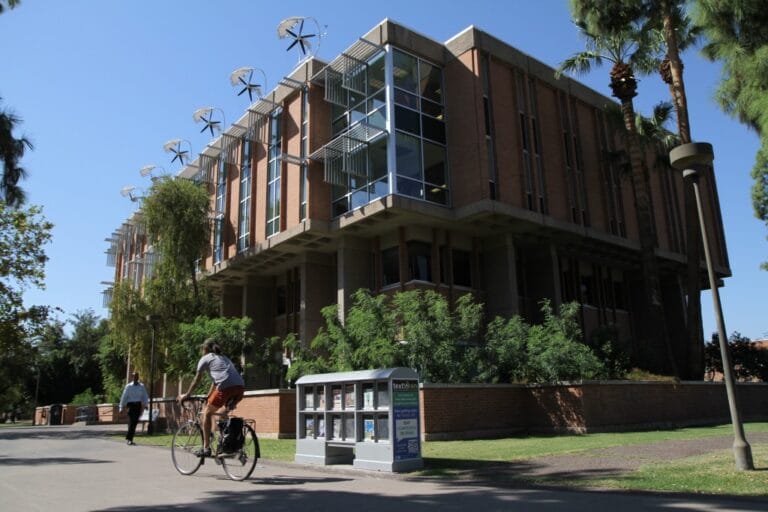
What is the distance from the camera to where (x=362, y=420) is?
1073cm

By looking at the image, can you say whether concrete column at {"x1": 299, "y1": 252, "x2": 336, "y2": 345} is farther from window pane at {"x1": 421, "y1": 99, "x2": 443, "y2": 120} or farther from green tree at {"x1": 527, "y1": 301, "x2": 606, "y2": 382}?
green tree at {"x1": 527, "y1": 301, "x2": 606, "y2": 382}

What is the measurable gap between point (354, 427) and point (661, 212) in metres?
30.7

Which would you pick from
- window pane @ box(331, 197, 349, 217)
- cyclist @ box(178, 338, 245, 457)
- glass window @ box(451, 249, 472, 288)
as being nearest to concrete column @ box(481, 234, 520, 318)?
glass window @ box(451, 249, 472, 288)

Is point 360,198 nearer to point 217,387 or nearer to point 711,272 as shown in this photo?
point 711,272

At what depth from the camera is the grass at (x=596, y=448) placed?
7.70 meters

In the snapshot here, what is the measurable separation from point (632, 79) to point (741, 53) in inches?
193

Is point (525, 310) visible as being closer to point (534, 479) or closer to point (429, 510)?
point (534, 479)

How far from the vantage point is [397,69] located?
26.3 metres

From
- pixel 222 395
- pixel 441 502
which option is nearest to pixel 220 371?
pixel 222 395

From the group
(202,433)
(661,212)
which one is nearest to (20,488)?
(202,433)

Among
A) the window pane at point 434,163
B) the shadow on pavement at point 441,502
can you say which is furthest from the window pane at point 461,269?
the shadow on pavement at point 441,502

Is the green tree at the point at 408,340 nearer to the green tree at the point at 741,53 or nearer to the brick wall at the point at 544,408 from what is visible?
the brick wall at the point at 544,408

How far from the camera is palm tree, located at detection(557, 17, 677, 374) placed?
25016 mm

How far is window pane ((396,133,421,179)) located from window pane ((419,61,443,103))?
2.67m
